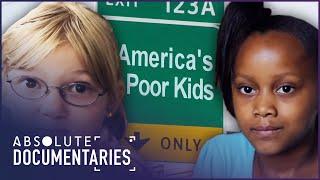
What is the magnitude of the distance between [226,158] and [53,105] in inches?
34.9

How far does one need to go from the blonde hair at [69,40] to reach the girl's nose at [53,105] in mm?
170

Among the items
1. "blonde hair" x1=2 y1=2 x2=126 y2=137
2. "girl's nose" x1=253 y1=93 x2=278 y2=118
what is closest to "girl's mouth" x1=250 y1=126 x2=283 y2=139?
"girl's nose" x1=253 y1=93 x2=278 y2=118

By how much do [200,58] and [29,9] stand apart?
0.86 meters

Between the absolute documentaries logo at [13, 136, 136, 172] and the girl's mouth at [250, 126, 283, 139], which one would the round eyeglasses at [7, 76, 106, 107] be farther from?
the girl's mouth at [250, 126, 283, 139]

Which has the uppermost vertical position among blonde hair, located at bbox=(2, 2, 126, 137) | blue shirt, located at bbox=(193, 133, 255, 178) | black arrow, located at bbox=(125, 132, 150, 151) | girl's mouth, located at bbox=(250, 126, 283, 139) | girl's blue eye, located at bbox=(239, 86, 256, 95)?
blonde hair, located at bbox=(2, 2, 126, 137)

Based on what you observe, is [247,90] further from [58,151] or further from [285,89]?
[58,151]

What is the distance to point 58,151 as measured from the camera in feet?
12.4

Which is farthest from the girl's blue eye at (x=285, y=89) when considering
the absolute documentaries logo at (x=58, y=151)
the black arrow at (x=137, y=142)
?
the absolute documentaries logo at (x=58, y=151)

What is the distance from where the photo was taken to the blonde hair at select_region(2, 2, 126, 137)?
377 cm

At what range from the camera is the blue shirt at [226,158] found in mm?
3881

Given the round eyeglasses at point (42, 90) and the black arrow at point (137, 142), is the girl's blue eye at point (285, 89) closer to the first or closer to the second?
the black arrow at point (137, 142)

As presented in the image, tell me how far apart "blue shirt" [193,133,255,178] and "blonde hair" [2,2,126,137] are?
43 centimetres

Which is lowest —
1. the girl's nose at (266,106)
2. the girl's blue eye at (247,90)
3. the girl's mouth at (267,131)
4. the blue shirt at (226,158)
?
the blue shirt at (226,158)

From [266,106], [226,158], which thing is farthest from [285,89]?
[226,158]
